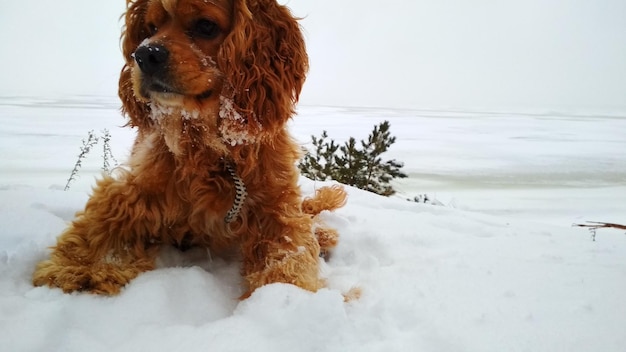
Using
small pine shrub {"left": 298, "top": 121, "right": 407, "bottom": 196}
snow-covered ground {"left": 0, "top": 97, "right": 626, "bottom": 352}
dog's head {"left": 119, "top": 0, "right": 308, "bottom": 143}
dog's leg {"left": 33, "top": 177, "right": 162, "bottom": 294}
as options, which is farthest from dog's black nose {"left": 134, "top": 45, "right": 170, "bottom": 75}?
small pine shrub {"left": 298, "top": 121, "right": 407, "bottom": 196}

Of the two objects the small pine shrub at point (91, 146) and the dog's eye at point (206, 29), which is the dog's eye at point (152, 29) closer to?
the dog's eye at point (206, 29)

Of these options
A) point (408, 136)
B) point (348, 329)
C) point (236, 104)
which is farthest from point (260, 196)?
point (408, 136)

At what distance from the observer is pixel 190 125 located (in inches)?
83.7

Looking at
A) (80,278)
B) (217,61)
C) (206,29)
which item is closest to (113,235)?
(80,278)

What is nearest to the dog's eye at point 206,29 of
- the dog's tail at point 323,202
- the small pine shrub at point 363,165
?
the dog's tail at point 323,202

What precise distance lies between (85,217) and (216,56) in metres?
1.07

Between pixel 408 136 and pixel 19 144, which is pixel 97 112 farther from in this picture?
pixel 408 136

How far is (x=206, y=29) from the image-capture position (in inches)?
82.6

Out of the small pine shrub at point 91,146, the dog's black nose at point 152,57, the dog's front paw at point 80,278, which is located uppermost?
the dog's black nose at point 152,57

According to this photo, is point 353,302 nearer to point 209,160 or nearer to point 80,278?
point 209,160

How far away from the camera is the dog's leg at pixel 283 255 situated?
2.03m

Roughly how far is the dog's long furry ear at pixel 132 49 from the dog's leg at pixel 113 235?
1.24 feet

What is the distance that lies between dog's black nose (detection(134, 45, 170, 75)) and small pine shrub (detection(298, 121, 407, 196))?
439 centimetres

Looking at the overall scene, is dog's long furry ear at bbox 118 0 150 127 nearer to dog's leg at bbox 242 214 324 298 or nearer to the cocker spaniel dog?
the cocker spaniel dog
